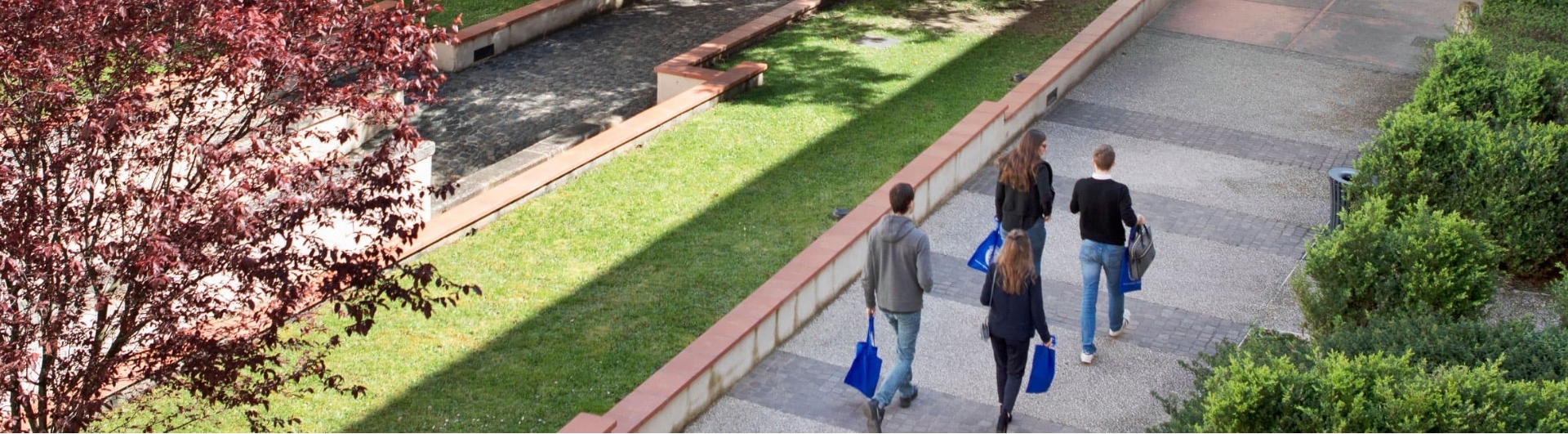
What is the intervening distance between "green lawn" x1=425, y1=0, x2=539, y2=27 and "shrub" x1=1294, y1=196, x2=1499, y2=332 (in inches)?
507

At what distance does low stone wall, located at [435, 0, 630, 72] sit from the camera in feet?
59.8

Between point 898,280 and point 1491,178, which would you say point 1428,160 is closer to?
point 1491,178

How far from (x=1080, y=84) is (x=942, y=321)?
6.73 meters

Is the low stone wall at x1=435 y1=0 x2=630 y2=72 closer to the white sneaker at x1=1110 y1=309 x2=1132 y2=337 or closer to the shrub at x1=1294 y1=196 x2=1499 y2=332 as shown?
the white sneaker at x1=1110 y1=309 x2=1132 y2=337

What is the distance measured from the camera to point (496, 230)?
1250 cm

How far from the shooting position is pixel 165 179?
252 inches

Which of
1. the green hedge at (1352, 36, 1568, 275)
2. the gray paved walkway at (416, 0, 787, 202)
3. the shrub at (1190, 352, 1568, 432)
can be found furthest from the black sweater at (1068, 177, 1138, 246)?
the gray paved walkway at (416, 0, 787, 202)

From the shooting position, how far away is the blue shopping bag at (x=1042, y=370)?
28.6ft

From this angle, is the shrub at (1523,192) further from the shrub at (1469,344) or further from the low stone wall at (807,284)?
the low stone wall at (807,284)

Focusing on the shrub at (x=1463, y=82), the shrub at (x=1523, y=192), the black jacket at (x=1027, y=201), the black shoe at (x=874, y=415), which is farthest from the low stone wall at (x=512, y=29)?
the shrub at (x=1523, y=192)

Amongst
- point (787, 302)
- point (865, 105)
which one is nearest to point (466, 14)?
point (865, 105)

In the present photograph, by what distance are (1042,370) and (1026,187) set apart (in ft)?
4.49

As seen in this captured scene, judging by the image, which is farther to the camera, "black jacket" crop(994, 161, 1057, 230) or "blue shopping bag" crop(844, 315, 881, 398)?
"black jacket" crop(994, 161, 1057, 230)

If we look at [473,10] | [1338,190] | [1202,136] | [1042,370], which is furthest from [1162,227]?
[473,10]
